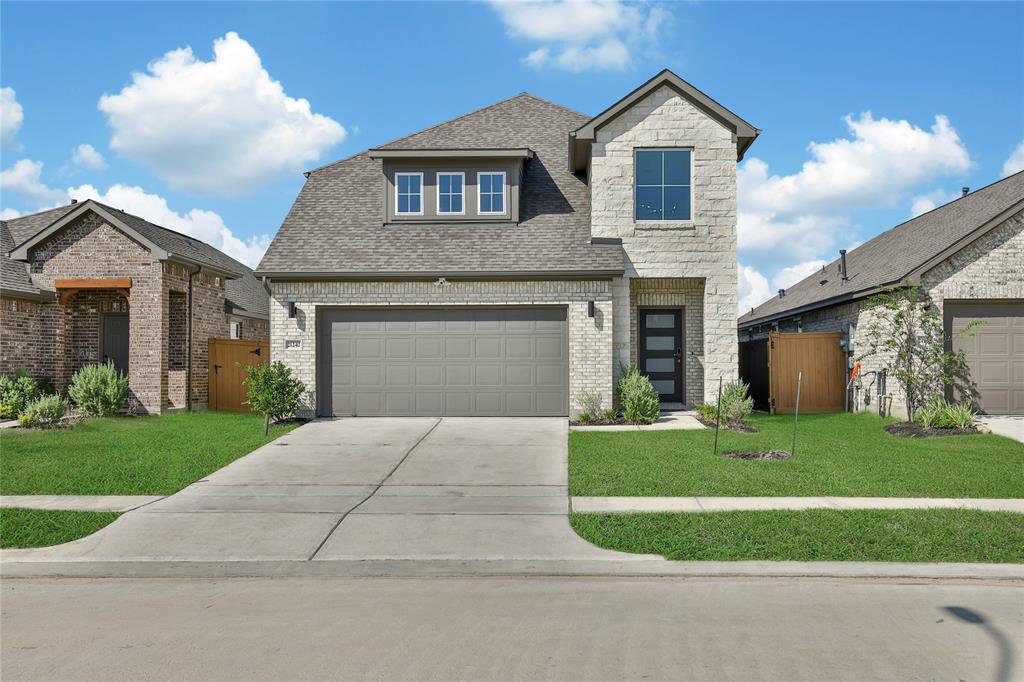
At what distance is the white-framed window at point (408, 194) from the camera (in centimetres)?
1742

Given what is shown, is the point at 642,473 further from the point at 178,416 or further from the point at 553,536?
the point at 178,416

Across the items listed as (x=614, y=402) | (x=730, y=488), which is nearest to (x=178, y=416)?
(x=614, y=402)

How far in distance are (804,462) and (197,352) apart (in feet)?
50.6

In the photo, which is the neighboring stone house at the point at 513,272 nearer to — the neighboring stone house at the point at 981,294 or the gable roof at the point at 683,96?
the gable roof at the point at 683,96

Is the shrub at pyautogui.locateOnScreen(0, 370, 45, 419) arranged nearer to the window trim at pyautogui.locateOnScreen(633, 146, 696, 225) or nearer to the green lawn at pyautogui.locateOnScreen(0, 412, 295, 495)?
the green lawn at pyautogui.locateOnScreen(0, 412, 295, 495)

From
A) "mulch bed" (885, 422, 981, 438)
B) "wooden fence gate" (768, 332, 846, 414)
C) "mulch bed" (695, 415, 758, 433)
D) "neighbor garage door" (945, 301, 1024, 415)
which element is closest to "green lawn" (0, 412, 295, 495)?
"mulch bed" (695, 415, 758, 433)

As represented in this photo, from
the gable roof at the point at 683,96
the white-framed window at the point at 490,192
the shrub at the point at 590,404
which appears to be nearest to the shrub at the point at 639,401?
the shrub at the point at 590,404

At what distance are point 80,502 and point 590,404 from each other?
9.73 metres

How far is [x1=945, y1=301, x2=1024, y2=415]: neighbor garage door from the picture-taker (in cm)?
1606

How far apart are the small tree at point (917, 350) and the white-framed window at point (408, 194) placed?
35.9ft

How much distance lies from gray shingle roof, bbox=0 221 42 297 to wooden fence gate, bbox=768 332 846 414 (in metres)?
18.8

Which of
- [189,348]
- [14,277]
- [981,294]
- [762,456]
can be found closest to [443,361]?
[762,456]

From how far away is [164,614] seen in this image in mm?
5484

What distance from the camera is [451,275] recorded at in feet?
51.8
